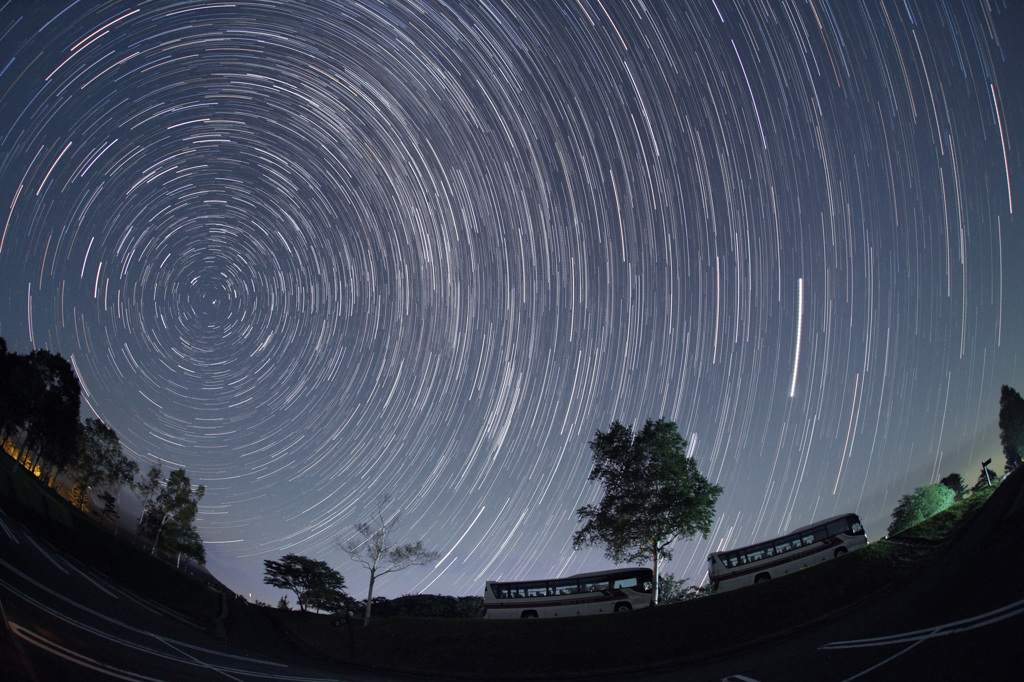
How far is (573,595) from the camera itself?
30.7 meters

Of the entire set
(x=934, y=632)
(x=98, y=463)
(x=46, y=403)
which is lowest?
(x=934, y=632)

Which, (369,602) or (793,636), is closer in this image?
(793,636)

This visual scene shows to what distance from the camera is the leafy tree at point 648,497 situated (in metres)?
27.2

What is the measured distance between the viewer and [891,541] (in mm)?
21766

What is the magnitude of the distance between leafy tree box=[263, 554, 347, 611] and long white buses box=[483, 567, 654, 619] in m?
32.2

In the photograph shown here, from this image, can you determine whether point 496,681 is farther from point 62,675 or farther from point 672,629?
point 62,675

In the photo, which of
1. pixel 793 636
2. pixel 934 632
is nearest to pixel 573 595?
pixel 793 636

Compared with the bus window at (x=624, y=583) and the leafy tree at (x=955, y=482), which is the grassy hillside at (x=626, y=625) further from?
the leafy tree at (x=955, y=482)

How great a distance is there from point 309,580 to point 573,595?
137ft

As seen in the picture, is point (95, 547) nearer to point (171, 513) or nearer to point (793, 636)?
point (171, 513)

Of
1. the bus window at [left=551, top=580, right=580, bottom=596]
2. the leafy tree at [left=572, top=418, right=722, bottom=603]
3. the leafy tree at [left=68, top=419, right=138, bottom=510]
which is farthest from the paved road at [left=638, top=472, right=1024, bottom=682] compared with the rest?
the leafy tree at [left=68, top=419, right=138, bottom=510]

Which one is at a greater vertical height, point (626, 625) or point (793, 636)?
point (626, 625)

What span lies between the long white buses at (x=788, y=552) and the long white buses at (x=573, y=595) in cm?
586

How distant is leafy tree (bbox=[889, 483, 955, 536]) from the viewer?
44.8 metres
